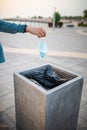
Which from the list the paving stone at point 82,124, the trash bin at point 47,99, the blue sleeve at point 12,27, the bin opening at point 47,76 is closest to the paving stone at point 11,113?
the trash bin at point 47,99

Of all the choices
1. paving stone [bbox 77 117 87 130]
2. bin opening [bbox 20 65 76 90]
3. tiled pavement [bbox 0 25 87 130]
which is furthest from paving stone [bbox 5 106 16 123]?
paving stone [bbox 77 117 87 130]

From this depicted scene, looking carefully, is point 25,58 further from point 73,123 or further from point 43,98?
point 43,98

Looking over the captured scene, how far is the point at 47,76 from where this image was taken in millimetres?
2150

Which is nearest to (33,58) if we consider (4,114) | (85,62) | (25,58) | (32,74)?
(25,58)

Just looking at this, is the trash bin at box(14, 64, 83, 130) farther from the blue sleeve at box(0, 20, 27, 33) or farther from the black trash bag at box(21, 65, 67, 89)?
the blue sleeve at box(0, 20, 27, 33)

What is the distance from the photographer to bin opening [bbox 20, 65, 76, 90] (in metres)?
2.04

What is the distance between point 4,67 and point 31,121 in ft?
10.4

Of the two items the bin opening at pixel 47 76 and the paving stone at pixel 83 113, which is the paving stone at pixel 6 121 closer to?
the bin opening at pixel 47 76

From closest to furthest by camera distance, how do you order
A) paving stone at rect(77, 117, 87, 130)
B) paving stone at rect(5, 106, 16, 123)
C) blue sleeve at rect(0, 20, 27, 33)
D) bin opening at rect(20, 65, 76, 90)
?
blue sleeve at rect(0, 20, 27, 33)
bin opening at rect(20, 65, 76, 90)
paving stone at rect(77, 117, 87, 130)
paving stone at rect(5, 106, 16, 123)

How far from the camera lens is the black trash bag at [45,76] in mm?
2047

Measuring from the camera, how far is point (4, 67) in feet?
15.5

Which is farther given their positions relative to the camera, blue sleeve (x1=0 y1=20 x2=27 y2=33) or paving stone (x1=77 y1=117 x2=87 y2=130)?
paving stone (x1=77 y1=117 x2=87 y2=130)

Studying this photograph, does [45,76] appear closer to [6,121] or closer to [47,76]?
[47,76]

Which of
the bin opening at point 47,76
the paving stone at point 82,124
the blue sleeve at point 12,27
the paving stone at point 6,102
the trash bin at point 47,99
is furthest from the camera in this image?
the paving stone at point 6,102
